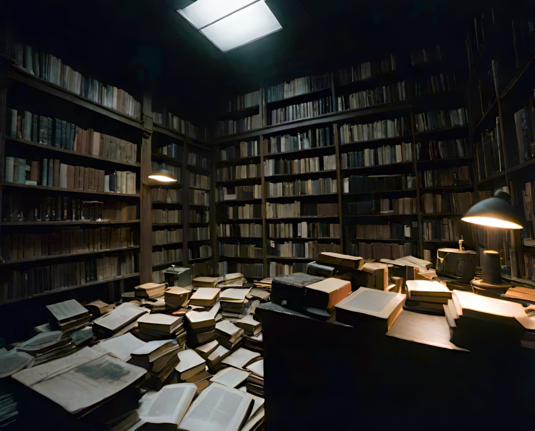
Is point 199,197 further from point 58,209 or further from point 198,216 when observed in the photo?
point 58,209

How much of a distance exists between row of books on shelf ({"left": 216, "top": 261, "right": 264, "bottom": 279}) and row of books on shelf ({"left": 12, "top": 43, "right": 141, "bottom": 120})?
2449 millimetres

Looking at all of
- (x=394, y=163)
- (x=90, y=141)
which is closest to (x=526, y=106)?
(x=394, y=163)

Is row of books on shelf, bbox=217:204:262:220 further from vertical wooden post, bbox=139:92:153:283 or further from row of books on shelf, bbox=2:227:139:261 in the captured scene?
row of books on shelf, bbox=2:227:139:261

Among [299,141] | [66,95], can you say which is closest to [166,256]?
[66,95]

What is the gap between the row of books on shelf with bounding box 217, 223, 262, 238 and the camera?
3.93 metres

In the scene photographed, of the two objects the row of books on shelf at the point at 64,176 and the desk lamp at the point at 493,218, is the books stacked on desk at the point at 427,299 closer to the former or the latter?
the desk lamp at the point at 493,218

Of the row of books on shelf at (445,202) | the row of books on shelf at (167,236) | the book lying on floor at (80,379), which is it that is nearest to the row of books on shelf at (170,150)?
the row of books on shelf at (167,236)

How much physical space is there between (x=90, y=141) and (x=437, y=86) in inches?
157

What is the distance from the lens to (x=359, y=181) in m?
3.26

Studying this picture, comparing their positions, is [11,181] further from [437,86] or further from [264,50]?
[437,86]

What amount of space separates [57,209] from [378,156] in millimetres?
3636

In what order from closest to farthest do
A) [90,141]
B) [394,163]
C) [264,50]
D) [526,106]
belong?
[526,106]
[90,141]
[394,163]
[264,50]

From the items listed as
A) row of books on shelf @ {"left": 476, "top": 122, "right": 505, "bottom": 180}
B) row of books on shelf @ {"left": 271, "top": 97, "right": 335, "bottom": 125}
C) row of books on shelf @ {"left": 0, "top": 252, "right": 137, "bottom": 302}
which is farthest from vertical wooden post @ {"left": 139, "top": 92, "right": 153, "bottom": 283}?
row of books on shelf @ {"left": 476, "top": 122, "right": 505, "bottom": 180}

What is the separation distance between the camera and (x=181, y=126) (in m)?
3.79
